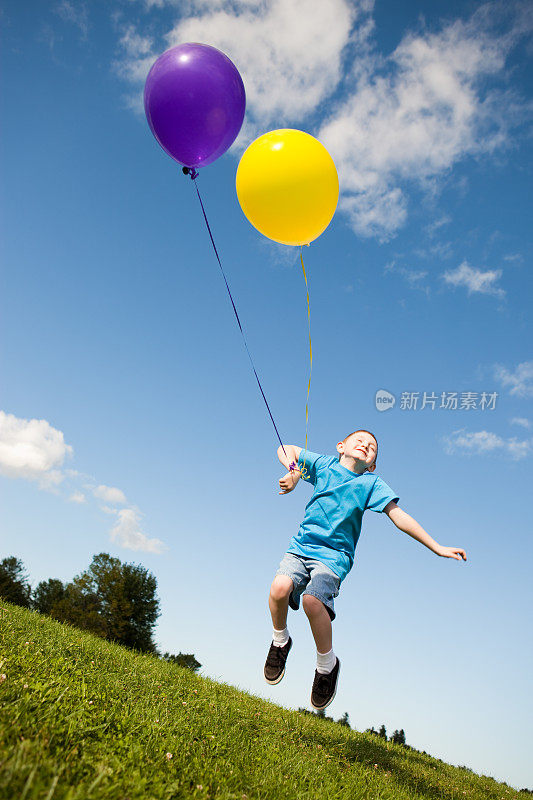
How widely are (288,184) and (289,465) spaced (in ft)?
8.61

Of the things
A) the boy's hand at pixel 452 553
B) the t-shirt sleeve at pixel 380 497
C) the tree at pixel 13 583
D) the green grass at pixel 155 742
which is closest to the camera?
the green grass at pixel 155 742

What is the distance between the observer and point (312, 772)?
14.2 ft

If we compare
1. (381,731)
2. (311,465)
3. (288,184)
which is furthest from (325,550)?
(381,731)

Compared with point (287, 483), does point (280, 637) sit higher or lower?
lower

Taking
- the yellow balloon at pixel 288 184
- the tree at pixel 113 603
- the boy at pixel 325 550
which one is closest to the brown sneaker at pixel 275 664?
the boy at pixel 325 550

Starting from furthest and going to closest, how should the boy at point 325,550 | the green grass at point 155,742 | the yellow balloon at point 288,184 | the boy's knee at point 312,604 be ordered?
the yellow balloon at point 288,184 → the boy at point 325,550 → the boy's knee at point 312,604 → the green grass at point 155,742

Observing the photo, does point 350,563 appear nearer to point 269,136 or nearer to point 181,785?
point 181,785

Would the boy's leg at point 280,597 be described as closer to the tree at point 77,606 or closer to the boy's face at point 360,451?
the boy's face at point 360,451

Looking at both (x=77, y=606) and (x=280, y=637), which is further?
(x=77, y=606)

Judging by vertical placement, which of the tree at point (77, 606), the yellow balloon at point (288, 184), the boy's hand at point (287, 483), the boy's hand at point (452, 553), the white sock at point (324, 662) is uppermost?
the yellow balloon at point (288, 184)

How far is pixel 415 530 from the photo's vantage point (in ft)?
14.0

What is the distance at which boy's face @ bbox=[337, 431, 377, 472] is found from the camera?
4.83m

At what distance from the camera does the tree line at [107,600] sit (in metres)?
24.0

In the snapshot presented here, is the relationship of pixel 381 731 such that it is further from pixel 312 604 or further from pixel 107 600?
pixel 107 600
